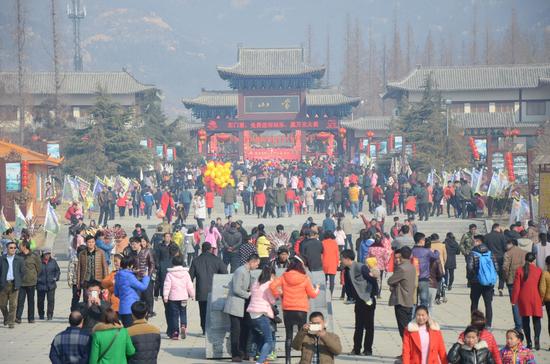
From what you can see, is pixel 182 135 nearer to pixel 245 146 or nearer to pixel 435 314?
pixel 245 146

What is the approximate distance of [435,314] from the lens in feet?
55.9

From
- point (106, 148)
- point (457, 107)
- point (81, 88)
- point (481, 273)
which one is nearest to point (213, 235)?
point (481, 273)

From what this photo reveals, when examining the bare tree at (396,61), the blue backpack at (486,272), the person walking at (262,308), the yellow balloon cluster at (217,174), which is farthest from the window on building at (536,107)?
the person walking at (262,308)

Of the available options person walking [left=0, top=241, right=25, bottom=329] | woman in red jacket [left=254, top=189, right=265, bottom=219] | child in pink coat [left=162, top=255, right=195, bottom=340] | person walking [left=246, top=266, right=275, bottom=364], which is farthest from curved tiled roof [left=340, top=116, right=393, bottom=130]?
person walking [left=246, top=266, right=275, bottom=364]

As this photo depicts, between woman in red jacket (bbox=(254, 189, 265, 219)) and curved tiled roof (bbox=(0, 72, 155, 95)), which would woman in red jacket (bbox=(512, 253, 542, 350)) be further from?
curved tiled roof (bbox=(0, 72, 155, 95))

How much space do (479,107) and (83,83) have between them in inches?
994

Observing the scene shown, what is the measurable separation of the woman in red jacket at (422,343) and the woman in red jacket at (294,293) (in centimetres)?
250

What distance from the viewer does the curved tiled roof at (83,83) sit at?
76.6 m

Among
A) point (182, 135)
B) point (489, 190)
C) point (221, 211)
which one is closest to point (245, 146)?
point (182, 135)

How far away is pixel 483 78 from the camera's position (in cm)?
7300

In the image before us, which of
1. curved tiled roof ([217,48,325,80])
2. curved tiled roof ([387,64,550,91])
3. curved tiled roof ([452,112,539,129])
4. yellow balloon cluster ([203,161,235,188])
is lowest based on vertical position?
yellow balloon cluster ([203,161,235,188])

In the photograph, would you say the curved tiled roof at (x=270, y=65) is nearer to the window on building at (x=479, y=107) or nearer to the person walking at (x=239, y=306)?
the window on building at (x=479, y=107)

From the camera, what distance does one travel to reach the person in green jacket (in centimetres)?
942

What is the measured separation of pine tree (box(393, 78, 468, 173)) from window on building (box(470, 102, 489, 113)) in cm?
1930
